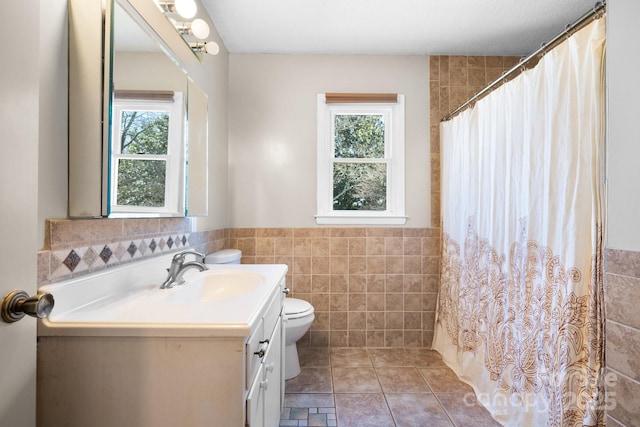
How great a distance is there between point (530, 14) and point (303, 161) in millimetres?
1800

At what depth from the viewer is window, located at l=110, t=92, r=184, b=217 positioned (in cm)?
107

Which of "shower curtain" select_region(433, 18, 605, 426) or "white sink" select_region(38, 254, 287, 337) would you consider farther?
"shower curtain" select_region(433, 18, 605, 426)

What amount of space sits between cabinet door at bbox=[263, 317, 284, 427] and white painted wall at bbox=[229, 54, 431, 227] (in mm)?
1221

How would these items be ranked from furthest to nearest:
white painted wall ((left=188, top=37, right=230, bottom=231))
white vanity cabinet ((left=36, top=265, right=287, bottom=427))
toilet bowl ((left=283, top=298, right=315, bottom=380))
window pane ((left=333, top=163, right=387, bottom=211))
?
window pane ((left=333, top=163, right=387, bottom=211)) < white painted wall ((left=188, top=37, right=230, bottom=231)) < toilet bowl ((left=283, top=298, right=315, bottom=380)) < white vanity cabinet ((left=36, top=265, right=287, bottom=427))

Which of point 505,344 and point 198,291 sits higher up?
point 198,291

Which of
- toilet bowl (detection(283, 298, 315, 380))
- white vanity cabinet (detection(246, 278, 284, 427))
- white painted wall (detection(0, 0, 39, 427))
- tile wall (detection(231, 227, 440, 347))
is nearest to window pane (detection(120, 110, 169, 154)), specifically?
white painted wall (detection(0, 0, 39, 427))

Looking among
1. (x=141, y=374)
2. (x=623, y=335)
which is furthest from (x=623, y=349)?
(x=141, y=374)

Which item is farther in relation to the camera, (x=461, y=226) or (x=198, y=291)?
(x=461, y=226)

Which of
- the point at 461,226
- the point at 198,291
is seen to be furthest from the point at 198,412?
the point at 461,226

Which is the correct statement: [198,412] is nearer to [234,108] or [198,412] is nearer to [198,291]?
[198,291]

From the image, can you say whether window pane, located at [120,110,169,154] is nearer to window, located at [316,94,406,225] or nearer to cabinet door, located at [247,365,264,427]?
cabinet door, located at [247,365,264,427]

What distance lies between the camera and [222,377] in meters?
0.77

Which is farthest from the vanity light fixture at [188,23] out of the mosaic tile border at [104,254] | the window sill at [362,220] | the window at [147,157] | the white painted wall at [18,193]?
the window sill at [362,220]

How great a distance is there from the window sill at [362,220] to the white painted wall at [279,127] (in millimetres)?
116
